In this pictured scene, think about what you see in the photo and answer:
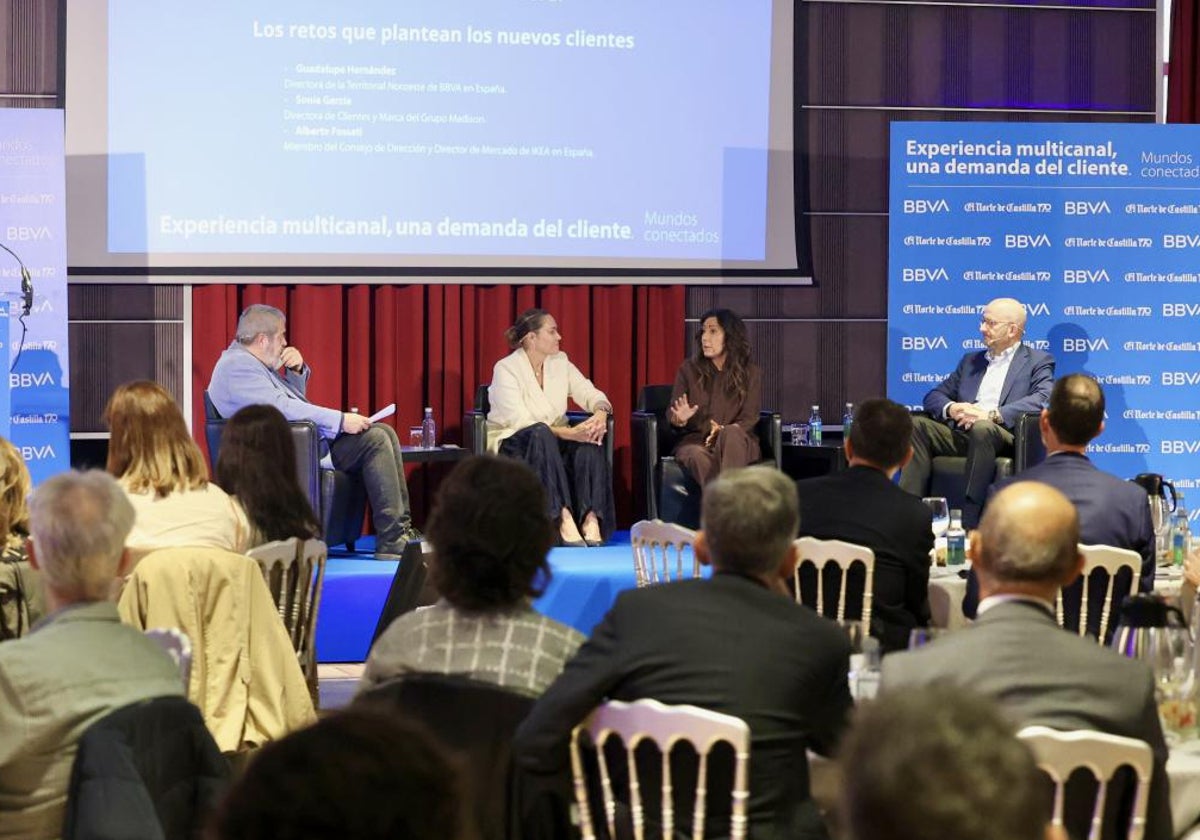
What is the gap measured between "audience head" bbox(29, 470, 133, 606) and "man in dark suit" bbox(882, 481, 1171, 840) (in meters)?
1.17

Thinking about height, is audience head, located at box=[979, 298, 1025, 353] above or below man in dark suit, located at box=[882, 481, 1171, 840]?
above

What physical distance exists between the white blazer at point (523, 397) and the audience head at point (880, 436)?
10.0 ft

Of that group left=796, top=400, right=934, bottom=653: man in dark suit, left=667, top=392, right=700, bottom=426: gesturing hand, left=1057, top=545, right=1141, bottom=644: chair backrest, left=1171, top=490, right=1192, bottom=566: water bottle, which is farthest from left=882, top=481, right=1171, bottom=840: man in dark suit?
left=667, top=392, right=700, bottom=426: gesturing hand

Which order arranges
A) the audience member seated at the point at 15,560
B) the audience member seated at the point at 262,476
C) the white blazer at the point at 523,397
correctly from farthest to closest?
the white blazer at the point at 523,397, the audience member seated at the point at 262,476, the audience member seated at the point at 15,560

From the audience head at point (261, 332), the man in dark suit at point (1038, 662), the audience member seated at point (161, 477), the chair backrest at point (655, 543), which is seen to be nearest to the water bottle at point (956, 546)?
the chair backrest at point (655, 543)

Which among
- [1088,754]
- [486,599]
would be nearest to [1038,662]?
[1088,754]

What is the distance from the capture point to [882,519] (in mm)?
4129

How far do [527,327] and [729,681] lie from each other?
5.02 m

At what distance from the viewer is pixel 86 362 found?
25.1 ft

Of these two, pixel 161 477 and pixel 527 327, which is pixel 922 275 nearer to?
pixel 527 327

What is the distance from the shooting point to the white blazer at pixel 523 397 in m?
7.20

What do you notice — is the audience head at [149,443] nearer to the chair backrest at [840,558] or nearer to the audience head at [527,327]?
the chair backrest at [840,558]

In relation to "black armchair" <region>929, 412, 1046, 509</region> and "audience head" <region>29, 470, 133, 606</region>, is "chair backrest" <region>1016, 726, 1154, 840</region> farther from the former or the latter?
"black armchair" <region>929, 412, 1046, 509</region>

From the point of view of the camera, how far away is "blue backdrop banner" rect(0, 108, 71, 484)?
693 centimetres
